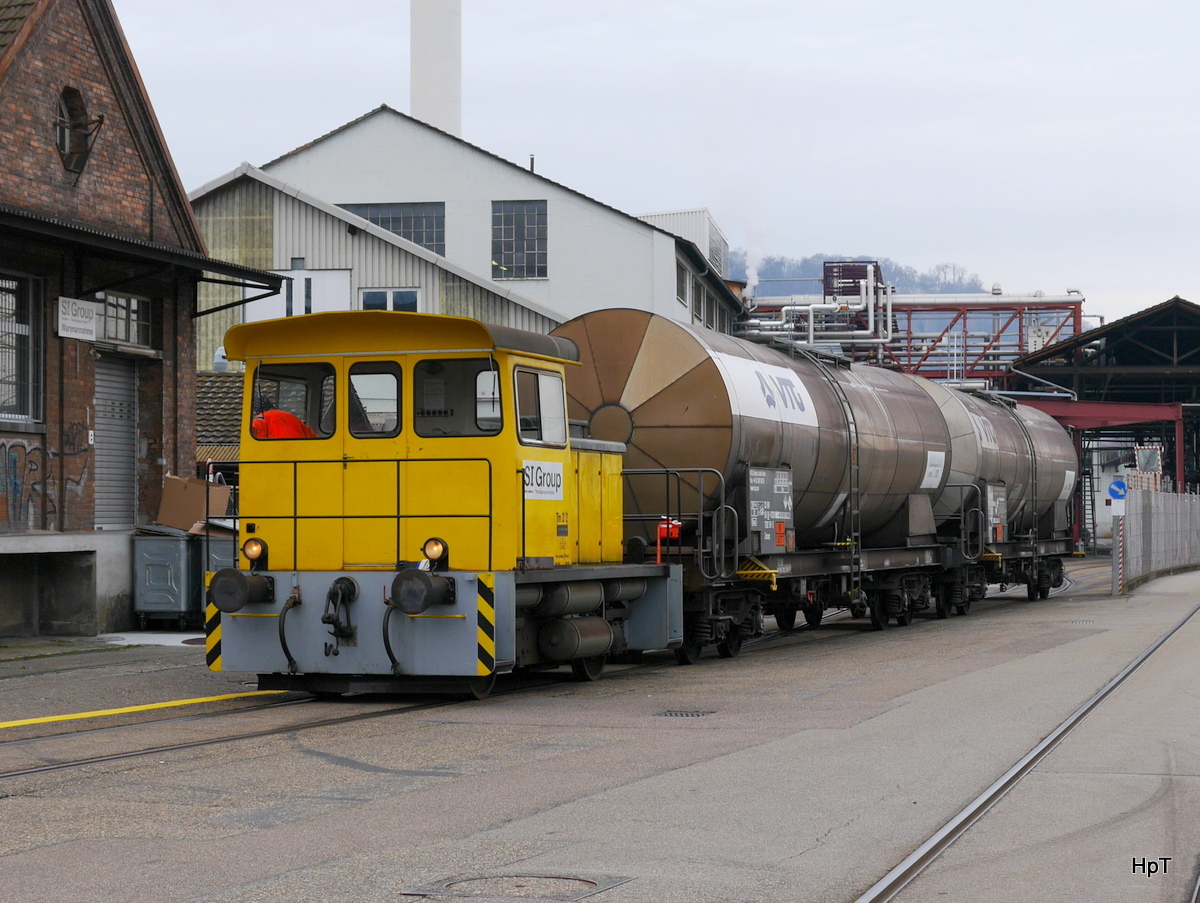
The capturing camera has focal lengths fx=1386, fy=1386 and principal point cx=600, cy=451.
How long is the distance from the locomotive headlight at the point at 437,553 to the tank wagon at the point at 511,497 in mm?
16

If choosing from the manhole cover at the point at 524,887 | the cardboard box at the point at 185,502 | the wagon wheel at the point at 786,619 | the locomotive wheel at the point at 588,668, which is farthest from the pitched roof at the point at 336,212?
the manhole cover at the point at 524,887

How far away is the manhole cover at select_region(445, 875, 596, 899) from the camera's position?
5.74 m

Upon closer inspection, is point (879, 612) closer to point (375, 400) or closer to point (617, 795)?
point (375, 400)

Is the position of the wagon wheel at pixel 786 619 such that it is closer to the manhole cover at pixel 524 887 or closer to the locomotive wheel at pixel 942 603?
the locomotive wheel at pixel 942 603

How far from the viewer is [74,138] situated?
19.2m

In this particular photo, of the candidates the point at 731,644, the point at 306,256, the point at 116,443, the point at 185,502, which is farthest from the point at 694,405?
the point at 306,256

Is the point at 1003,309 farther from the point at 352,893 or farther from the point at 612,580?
the point at 352,893

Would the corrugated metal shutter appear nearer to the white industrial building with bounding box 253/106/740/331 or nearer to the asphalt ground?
the asphalt ground

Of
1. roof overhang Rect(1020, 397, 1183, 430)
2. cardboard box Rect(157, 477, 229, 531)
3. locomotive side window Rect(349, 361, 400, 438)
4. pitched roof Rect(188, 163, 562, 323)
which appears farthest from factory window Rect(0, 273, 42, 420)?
roof overhang Rect(1020, 397, 1183, 430)

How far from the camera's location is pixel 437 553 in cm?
1141

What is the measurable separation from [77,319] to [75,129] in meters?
2.73

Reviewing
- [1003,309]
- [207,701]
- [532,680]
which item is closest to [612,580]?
[532,680]

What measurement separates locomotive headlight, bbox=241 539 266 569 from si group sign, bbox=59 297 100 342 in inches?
314

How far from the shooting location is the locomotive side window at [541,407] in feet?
39.0
